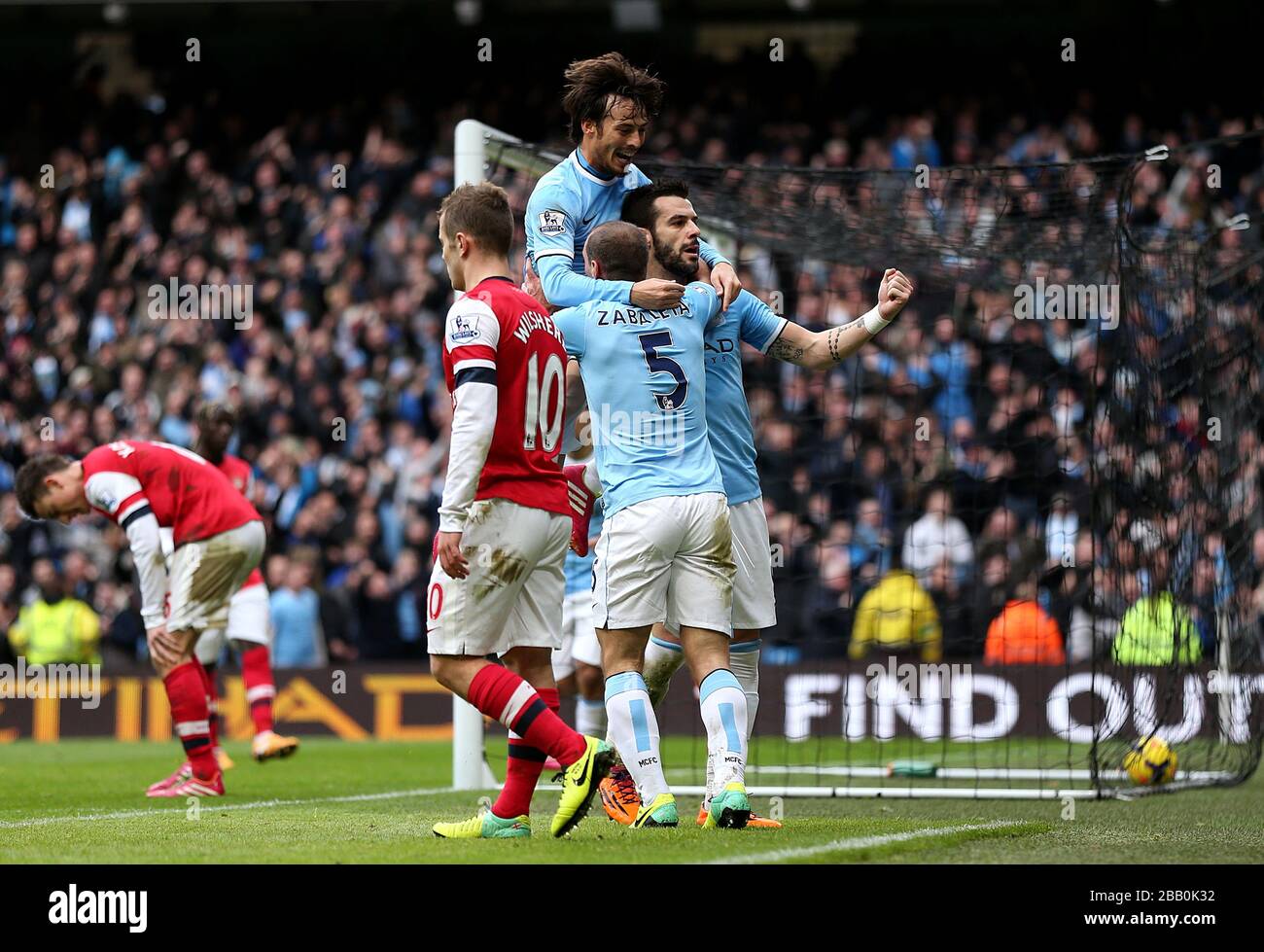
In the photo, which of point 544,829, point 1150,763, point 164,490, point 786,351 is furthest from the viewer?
point 1150,763

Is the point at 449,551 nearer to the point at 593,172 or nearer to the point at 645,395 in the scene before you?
the point at 645,395

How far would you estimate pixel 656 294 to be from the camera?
220 inches

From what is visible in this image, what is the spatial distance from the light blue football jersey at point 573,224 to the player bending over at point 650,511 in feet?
0.25

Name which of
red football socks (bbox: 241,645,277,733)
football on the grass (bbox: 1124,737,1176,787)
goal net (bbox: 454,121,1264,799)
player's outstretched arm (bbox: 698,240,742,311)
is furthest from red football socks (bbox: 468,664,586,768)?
red football socks (bbox: 241,645,277,733)

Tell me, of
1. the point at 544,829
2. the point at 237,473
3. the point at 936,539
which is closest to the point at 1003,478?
the point at 936,539

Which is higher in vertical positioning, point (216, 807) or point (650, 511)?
point (650, 511)

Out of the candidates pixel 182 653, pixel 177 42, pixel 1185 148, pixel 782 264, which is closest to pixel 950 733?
pixel 782 264

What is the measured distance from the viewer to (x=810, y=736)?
41.9 ft

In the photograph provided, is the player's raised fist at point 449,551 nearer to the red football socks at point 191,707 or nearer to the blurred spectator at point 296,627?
the red football socks at point 191,707

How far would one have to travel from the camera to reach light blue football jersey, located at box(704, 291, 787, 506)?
618cm

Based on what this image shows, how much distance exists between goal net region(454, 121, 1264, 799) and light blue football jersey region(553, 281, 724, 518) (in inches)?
87.3

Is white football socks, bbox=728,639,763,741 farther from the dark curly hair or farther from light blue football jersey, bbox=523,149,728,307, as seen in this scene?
the dark curly hair

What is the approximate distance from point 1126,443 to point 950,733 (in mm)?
3983

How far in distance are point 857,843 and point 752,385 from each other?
10767 millimetres
